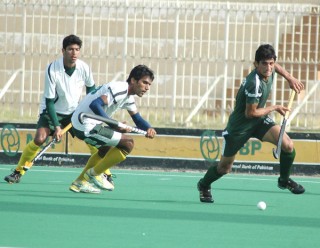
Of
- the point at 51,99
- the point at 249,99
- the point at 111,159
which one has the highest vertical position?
the point at 249,99

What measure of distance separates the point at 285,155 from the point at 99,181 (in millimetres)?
2145

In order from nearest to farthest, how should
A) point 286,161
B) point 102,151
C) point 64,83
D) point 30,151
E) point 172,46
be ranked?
point 286,161 < point 102,151 < point 64,83 < point 30,151 < point 172,46

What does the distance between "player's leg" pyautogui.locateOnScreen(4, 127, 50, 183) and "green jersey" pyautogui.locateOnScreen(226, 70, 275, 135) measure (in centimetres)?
258

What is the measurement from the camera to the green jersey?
35.9 feet

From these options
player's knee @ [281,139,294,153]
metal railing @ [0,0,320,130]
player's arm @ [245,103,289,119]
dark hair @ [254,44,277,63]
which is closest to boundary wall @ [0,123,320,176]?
metal railing @ [0,0,320,130]

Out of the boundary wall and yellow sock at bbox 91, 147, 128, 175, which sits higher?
yellow sock at bbox 91, 147, 128, 175

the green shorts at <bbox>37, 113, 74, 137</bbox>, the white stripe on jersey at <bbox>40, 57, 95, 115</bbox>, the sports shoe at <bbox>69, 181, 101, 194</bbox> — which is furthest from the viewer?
the green shorts at <bbox>37, 113, 74, 137</bbox>

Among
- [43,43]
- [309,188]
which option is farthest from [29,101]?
[309,188]

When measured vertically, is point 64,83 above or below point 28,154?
above

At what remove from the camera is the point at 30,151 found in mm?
13000

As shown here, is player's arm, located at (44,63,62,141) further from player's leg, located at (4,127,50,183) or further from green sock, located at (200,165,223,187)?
green sock, located at (200,165,223,187)

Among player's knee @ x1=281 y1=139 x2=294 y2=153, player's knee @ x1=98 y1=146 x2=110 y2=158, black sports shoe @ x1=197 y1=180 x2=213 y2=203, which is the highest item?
player's knee @ x1=281 y1=139 x2=294 y2=153

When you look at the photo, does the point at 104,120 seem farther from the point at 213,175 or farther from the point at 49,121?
the point at 49,121

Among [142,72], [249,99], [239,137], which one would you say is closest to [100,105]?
[142,72]
